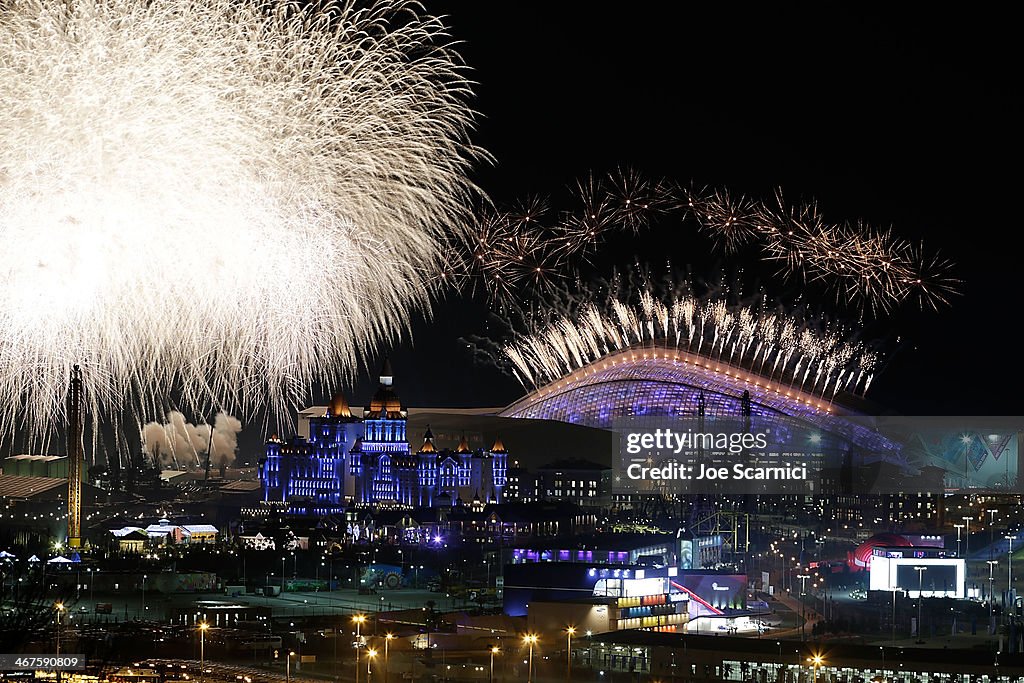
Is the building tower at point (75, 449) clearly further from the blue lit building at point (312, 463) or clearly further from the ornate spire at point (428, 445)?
the blue lit building at point (312, 463)

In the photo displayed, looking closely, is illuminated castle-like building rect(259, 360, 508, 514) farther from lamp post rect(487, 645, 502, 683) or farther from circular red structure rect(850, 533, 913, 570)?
lamp post rect(487, 645, 502, 683)

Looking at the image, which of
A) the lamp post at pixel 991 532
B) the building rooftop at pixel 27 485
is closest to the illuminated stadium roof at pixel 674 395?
the lamp post at pixel 991 532

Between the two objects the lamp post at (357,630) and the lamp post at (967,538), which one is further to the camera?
the lamp post at (967,538)

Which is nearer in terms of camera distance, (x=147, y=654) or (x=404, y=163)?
(x=404, y=163)

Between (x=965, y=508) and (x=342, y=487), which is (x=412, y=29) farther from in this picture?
(x=342, y=487)

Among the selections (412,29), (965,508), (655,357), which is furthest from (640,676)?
(655,357)
